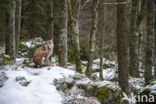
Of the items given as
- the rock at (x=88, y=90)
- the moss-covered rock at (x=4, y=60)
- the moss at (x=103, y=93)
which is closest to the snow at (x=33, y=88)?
the rock at (x=88, y=90)

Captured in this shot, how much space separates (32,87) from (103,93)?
1991 mm

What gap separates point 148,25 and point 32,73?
7.56 meters

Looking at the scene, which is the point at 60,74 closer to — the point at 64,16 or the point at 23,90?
the point at 23,90

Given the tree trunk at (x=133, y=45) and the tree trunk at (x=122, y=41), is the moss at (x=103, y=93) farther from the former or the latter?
the tree trunk at (x=133, y=45)

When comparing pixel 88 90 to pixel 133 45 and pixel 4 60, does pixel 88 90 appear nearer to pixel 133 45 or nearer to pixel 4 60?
pixel 4 60

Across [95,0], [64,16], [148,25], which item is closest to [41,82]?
[64,16]

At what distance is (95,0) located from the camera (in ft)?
27.1

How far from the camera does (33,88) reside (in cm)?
511

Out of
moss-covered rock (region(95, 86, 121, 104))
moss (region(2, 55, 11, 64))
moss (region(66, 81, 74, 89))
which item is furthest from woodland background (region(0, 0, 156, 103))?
moss-covered rock (region(95, 86, 121, 104))

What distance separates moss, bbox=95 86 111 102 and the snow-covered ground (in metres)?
1.11

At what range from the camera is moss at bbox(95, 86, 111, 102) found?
17.9ft

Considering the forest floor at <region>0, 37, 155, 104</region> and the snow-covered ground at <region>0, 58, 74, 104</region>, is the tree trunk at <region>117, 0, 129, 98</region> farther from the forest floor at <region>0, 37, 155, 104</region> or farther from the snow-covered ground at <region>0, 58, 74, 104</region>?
the snow-covered ground at <region>0, 58, 74, 104</region>

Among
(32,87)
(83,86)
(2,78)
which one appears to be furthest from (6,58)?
(83,86)

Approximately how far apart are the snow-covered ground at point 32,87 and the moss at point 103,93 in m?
1.11
